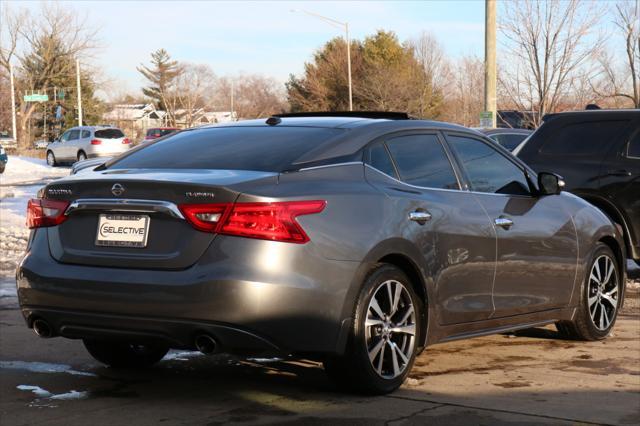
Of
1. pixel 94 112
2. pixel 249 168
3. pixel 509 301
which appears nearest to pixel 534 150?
pixel 509 301

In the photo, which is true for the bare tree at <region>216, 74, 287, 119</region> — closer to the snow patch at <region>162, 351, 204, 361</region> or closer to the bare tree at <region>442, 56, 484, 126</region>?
the bare tree at <region>442, 56, 484, 126</region>

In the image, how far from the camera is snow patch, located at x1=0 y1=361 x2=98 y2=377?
21.0ft

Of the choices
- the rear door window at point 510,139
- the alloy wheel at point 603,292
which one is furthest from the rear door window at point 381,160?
the rear door window at point 510,139

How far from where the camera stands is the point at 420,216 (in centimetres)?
597

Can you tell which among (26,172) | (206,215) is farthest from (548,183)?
(26,172)

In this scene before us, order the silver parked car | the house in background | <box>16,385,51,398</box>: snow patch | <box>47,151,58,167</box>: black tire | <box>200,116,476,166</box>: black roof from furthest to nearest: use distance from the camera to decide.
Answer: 1. the house in background
2. <box>47,151,58,167</box>: black tire
3. the silver parked car
4. <box>200,116,476,166</box>: black roof
5. <box>16,385,51,398</box>: snow patch

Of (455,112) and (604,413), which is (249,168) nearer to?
(604,413)

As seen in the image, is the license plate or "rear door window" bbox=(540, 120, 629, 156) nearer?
the license plate

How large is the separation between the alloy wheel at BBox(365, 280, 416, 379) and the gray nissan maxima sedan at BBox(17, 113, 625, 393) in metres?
0.01

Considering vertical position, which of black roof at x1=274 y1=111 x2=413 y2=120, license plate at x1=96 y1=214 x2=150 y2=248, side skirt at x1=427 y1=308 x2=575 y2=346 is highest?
→ black roof at x1=274 y1=111 x2=413 y2=120

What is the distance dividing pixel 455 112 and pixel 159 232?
58207 millimetres

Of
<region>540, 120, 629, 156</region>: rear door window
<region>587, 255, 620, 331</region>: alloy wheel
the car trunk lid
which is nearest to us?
the car trunk lid

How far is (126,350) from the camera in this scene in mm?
6500

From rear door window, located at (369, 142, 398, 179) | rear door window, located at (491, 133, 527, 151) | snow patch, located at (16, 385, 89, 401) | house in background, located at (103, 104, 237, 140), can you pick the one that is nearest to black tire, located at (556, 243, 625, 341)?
rear door window, located at (369, 142, 398, 179)
